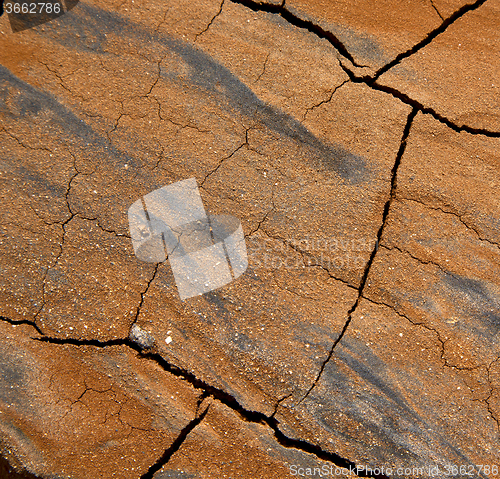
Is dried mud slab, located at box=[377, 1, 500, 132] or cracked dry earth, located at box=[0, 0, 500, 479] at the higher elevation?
dried mud slab, located at box=[377, 1, 500, 132]

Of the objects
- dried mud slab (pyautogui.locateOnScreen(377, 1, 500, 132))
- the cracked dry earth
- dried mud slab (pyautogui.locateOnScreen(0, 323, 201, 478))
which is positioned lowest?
dried mud slab (pyautogui.locateOnScreen(0, 323, 201, 478))

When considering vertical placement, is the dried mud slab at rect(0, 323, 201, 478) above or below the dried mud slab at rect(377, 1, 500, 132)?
below

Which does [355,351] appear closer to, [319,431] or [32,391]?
[319,431]

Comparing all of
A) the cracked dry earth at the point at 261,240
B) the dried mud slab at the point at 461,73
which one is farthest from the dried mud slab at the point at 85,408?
the dried mud slab at the point at 461,73

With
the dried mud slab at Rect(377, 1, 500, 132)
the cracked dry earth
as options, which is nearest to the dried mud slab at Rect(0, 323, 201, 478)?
the cracked dry earth

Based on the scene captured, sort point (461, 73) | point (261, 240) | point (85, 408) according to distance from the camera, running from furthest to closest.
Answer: point (461, 73) → point (261, 240) → point (85, 408)

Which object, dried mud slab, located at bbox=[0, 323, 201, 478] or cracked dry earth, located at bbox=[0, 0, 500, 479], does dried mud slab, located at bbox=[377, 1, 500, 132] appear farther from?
dried mud slab, located at bbox=[0, 323, 201, 478]

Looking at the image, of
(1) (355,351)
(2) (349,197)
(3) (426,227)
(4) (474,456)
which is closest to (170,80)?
(2) (349,197)

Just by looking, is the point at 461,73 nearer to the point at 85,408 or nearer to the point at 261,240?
the point at 261,240

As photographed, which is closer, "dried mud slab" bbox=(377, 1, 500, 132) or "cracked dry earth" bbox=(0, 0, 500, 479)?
"cracked dry earth" bbox=(0, 0, 500, 479)

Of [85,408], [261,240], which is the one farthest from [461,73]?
[85,408]
